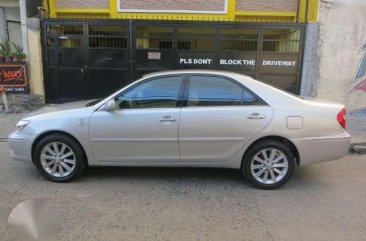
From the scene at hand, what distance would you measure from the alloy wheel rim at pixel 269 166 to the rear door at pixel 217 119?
1.04ft

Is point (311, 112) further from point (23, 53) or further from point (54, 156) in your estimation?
point (23, 53)

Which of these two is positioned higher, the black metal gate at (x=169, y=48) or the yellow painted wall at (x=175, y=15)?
the yellow painted wall at (x=175, y=15)

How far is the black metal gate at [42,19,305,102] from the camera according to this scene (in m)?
10.1

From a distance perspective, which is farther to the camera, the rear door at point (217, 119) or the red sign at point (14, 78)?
the red sign at point (14, 78)

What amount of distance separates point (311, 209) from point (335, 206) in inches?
13.1

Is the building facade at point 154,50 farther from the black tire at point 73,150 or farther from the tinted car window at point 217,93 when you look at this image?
the black tire at point 73,150

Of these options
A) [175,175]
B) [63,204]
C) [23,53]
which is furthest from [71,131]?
[23,53]

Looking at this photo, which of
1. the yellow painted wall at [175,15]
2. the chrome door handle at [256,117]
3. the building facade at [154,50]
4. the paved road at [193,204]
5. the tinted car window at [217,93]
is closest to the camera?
the paved road at [193,204]

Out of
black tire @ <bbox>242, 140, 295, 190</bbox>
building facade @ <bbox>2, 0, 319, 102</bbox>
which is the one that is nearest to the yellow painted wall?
building facade @ <bbox>2, 0, 319, 102</bbox>

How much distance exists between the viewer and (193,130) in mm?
4828

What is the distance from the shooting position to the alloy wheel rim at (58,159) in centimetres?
501

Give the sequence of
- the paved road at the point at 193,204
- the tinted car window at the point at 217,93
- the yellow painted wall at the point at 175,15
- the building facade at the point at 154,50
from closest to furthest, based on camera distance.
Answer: the paved road at the point at 193,204 < the tinted car window at the point at 217,93 < the building facade at the point at 154,50 < the yellow painted wall at the point at 175,15

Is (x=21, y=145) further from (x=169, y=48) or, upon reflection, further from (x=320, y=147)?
(x=169, y=48)

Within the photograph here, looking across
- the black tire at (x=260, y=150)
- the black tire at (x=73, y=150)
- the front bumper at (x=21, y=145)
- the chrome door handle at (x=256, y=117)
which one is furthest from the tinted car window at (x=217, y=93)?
the front bumper at (x=21, y=145)
